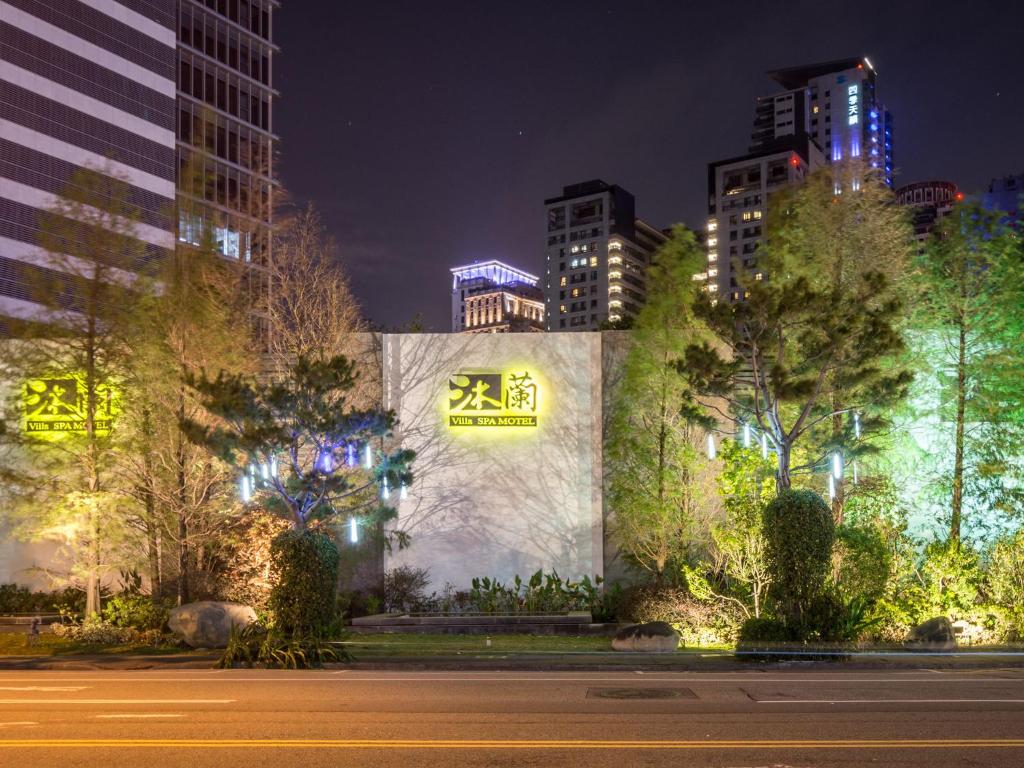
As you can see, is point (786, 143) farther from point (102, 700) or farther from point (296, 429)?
point (102, 700)

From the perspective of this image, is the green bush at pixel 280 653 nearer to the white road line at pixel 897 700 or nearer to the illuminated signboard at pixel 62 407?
the illuminated signboard at pixel 62 407

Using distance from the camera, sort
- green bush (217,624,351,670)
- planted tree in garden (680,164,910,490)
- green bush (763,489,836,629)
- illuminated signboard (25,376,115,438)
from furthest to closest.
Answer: illuminated signboard (25,376,115,438)
planted tree in garden (680,164,910,490)
green bush (763,489,836,629)
green bush (217,624,351,670)

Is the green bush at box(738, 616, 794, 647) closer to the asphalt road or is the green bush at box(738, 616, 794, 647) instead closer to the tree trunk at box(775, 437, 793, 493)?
the asphalt road

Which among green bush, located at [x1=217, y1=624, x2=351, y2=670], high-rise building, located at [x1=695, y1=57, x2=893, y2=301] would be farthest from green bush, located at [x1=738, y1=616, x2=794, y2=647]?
high-rise building, located at [x1=695, y1=57, x2=893, y2=301]

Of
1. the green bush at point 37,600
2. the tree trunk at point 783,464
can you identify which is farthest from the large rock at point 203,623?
the tree trunk at point 783,464

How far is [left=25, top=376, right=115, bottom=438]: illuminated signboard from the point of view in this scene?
2180cm

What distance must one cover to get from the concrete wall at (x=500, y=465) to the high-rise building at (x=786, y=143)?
200 feet

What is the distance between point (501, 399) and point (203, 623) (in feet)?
33.5

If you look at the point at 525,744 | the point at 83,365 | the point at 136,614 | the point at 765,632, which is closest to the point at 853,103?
the point at 765,632

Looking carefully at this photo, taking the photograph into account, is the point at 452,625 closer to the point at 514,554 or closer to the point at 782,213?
the point at 514,554

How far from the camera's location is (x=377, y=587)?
2647 cm

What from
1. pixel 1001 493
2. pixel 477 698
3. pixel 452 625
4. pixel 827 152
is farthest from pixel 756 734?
pixel 827 152

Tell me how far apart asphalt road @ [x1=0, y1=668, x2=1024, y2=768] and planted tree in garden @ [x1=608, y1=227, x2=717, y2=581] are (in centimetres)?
917

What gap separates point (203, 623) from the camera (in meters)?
19.8
